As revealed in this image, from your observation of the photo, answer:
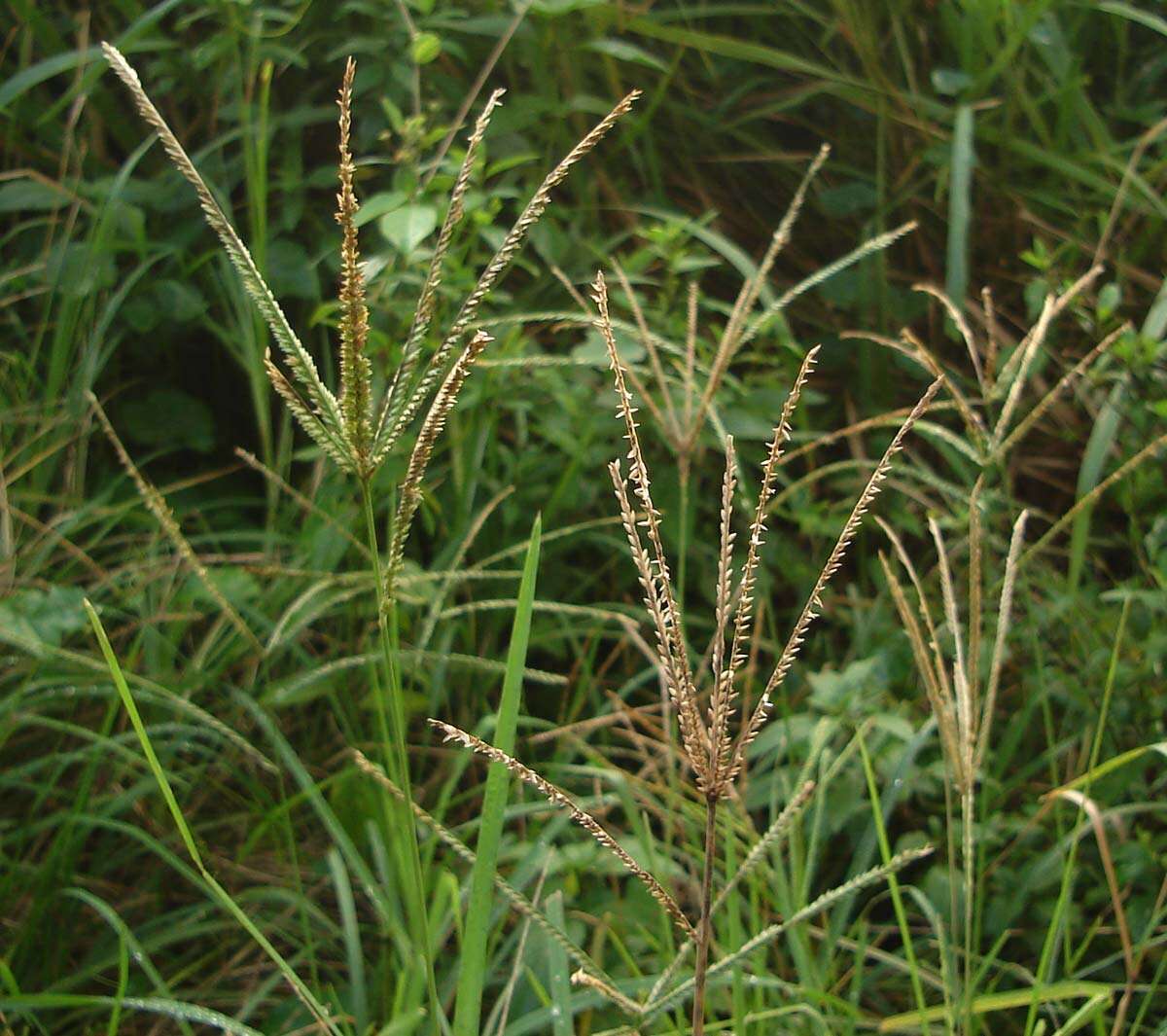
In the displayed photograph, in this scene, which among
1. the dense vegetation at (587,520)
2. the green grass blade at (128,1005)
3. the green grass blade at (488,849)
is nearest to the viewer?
the green grass blade at (488,849)

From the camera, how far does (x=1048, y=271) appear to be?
5.34ft

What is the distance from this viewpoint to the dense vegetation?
1206 millimetres

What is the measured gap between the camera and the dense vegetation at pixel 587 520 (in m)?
1.21

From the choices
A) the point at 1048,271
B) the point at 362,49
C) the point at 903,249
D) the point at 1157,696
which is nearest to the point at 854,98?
the point at 903,249

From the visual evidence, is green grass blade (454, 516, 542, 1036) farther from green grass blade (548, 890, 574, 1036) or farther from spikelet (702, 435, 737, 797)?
green grass blade (548, 890, 574, 1036)

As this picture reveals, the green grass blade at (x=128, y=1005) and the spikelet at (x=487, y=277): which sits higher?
the spikelet at (x=487, y=277)

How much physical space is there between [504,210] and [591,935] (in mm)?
968

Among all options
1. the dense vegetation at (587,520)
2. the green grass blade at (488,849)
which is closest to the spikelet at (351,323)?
the green grass blade at (488,849)

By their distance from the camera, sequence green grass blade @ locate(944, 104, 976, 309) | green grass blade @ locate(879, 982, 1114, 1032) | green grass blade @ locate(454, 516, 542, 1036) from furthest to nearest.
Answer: green grass blade @ locate(944, 104, 976, 309), green grass blade @ locate(879, 982, 1114, 1032), green grass blade @ locate(454, 516, 542, 1036)

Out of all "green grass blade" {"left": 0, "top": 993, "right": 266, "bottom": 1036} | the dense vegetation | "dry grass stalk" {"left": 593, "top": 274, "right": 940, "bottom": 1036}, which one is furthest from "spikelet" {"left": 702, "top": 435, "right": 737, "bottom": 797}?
"green grass blade" {"left": 0, "top": 993, "right": 266, "bottom": 1036}

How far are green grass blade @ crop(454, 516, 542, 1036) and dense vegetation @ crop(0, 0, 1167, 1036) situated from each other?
0.87ft

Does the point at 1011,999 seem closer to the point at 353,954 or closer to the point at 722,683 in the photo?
the point at 353,954

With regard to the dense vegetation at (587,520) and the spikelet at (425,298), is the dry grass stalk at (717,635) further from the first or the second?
the dense vegetation at (587,520)

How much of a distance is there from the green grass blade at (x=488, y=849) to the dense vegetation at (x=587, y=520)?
0.87 ft
